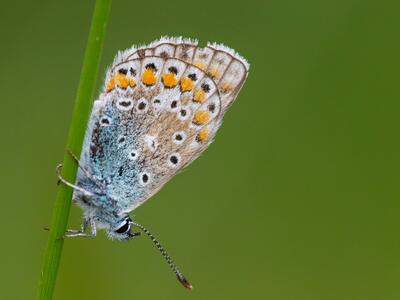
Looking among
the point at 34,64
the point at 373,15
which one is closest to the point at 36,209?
the point at 34,64

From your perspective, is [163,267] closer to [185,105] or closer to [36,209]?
[36,209]

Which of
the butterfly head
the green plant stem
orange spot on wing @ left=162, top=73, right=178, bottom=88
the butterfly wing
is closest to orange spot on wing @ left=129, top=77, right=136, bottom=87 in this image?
the butterfly wing

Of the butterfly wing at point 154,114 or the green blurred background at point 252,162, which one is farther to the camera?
the green blurred background at point 252,162

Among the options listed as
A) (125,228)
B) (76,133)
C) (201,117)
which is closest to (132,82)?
(201,117)

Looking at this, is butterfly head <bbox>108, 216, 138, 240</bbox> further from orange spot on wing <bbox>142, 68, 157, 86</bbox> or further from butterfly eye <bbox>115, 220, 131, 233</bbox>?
orange spot on wing <bbox>142, 68, 157, 86</bbox>

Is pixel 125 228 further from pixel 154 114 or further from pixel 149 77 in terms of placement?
pixel 149 77

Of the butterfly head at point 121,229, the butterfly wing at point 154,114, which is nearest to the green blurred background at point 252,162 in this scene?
the butterfly head at point 121,229

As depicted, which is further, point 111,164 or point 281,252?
point 281,252

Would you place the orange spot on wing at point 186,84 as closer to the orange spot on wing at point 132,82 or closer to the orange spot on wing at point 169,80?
the orange spot on wing at point 169,80
